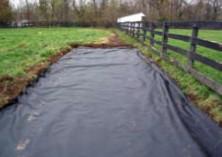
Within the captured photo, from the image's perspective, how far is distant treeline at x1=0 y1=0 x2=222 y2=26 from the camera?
39.7m

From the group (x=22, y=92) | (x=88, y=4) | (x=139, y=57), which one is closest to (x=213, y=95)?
(x=22, y=92)

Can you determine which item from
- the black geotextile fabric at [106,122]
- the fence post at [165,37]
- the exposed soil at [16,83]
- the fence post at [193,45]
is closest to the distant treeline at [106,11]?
the fence post at [165,37]

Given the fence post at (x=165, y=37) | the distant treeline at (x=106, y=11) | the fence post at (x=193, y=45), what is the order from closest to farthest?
the fence post at (x=193, y=45), the fence post at (x=165, y=37), the distant treeline at (x=106, y=11)

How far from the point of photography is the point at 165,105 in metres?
3.65

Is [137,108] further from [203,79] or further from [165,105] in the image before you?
[203,79]

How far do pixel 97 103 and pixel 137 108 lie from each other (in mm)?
588

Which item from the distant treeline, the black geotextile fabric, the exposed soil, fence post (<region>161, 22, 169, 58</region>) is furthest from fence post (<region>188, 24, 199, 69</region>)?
the distant treeline

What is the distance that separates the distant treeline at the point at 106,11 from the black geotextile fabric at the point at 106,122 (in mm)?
32994

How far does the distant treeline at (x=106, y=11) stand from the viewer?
39.7m

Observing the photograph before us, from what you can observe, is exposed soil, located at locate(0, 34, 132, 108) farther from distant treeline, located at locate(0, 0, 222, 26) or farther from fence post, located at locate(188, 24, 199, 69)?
distant treeline, located at locate(0, 0, 222, 26)

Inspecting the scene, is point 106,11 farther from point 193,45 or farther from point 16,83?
point 16,83

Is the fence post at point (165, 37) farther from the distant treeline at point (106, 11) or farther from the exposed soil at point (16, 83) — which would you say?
the distant treeline at point (106, 11)

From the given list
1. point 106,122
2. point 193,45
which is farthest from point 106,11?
point 106,122

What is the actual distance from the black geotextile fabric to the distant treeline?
108 ft
